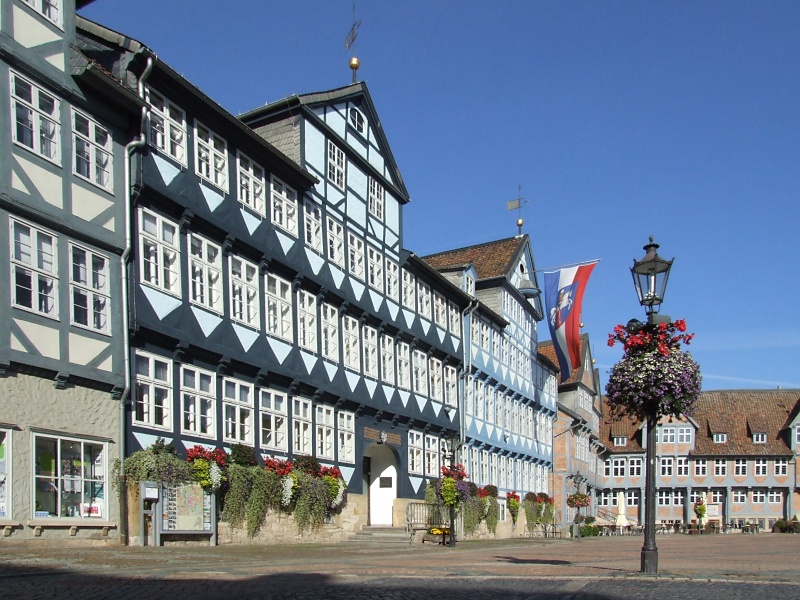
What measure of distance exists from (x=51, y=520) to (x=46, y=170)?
242 inches

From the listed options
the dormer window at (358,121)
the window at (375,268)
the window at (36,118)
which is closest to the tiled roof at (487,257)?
the window at (375,268)

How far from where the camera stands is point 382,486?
1410 inches

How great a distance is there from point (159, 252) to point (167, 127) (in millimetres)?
2768

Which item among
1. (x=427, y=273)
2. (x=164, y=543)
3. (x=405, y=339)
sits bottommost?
(x=164, y=543)

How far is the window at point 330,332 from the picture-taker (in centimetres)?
2989

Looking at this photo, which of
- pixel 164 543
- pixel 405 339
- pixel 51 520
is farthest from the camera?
pixel 405 339

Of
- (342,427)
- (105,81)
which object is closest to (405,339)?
(342,427)

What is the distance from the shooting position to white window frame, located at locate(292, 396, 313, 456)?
27.8 m

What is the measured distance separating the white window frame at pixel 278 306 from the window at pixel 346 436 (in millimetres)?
3838

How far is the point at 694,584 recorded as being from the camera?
1295 cm

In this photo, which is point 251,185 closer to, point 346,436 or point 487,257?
point 346,436

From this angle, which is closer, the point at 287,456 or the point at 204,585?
the point at 204,585

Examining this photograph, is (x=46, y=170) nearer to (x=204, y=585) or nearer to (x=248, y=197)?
(x=248, y=197)

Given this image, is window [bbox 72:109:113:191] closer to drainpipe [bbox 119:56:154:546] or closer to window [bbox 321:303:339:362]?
drainpipe [bbox 119:56:154:546]
